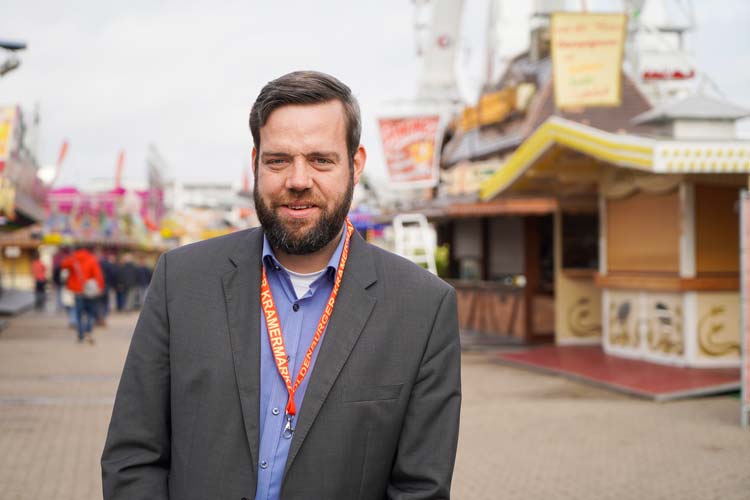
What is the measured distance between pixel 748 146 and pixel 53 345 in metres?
12.4

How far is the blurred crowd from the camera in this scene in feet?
56.2

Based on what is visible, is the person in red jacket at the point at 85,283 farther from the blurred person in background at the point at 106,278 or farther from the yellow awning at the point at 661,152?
the yellow awning at the point at 661,152

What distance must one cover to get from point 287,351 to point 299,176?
0.44 m

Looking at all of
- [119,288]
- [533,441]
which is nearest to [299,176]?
[533,441]

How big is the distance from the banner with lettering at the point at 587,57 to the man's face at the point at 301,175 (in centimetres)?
1378

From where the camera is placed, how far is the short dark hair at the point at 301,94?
2350mm

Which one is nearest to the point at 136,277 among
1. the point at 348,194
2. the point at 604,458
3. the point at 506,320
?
the point at 506,320

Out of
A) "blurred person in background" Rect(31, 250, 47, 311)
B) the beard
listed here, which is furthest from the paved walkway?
"blurred person in background" Rect(31, 250, 47, 311)

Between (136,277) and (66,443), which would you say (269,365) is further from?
(136,277)

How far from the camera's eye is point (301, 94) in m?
2.35

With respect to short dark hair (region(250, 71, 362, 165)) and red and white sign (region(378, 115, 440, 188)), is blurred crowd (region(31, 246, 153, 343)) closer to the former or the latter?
red and white sign (region(378, 115, 440, 188))

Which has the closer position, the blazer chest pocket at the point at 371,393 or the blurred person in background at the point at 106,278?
the blazer chest pocket at the point at 371,393

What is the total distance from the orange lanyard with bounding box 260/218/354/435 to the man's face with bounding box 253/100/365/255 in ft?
0.40

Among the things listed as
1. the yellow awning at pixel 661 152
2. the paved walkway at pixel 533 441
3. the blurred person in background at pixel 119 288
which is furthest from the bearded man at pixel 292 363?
the blurred person in background at pixel 119 288
